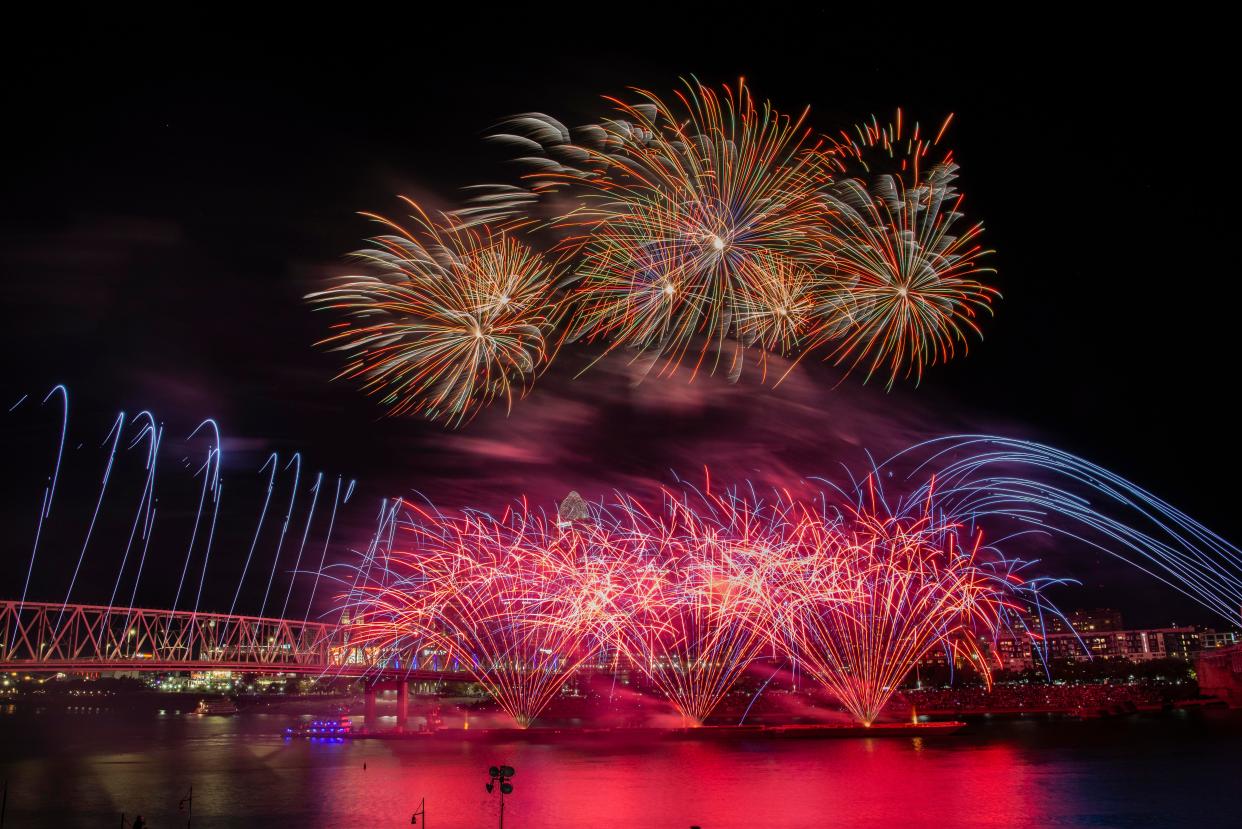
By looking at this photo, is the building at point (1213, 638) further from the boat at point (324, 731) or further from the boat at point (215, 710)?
the boat at point (324, 731)

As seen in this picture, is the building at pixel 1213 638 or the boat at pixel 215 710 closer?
the boat at pixel 215 710

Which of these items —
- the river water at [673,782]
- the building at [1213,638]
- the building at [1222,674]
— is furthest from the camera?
the building at [1213,638]

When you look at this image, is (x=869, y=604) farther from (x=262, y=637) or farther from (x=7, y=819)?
(x=262, y=637)

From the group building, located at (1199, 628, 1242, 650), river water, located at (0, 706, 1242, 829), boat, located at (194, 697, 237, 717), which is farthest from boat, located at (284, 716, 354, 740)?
building, located at (1199, 628, 1242, 650)

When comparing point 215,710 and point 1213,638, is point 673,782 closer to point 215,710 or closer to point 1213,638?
point 215,710

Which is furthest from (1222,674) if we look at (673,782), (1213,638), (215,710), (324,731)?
(1213,638)

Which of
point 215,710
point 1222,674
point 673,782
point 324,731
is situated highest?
point 1222,674

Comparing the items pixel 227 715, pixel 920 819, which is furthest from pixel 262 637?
pixel 920 819

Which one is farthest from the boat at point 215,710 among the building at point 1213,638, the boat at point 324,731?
the building at point 1213,638
